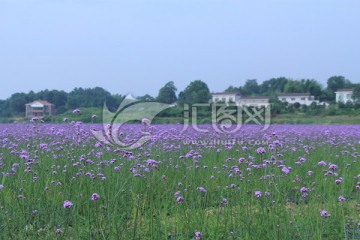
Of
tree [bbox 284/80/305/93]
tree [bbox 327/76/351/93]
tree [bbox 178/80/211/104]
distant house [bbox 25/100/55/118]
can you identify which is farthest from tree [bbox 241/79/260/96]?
distant house [bbox 25/100/55/118]

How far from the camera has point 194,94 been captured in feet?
121

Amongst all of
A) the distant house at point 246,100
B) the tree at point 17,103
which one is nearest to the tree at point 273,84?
the distant house at point 246,100

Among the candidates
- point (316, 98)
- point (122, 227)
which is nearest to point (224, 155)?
point (122, 227)

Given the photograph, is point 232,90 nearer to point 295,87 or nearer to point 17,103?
point 295,87

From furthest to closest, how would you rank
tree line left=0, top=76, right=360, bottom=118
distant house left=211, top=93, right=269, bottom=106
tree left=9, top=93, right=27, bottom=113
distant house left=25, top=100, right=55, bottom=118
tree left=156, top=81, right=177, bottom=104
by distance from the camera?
distant house left=211, top=93, right=269, bottom=106 < tree left=156, top=81, right=177, bottom=104 < tree left=9, top=93, right=27, bottom=113 < tree line left=0, top=76, right=360, bottom=118 < distant house left=25, top=100, right=55, bottom=118

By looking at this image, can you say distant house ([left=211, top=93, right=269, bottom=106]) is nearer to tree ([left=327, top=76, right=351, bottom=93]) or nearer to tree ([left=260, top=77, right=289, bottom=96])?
tree ([left=260, top=77, right=289, bottom=96])

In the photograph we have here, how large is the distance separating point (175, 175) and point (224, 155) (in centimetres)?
222

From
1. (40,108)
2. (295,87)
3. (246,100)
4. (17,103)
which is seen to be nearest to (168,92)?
(40,108)

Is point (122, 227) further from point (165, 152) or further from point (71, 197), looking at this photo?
point (165, 152)

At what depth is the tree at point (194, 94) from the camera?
113ft

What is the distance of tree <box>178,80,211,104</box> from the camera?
3444 cm

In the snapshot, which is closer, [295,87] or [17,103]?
[17,103]

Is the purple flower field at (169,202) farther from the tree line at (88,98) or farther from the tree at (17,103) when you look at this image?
the tree at (17,103)

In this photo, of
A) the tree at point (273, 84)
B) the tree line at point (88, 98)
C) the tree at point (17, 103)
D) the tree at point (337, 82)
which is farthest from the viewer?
the tree at point (273, 84)
